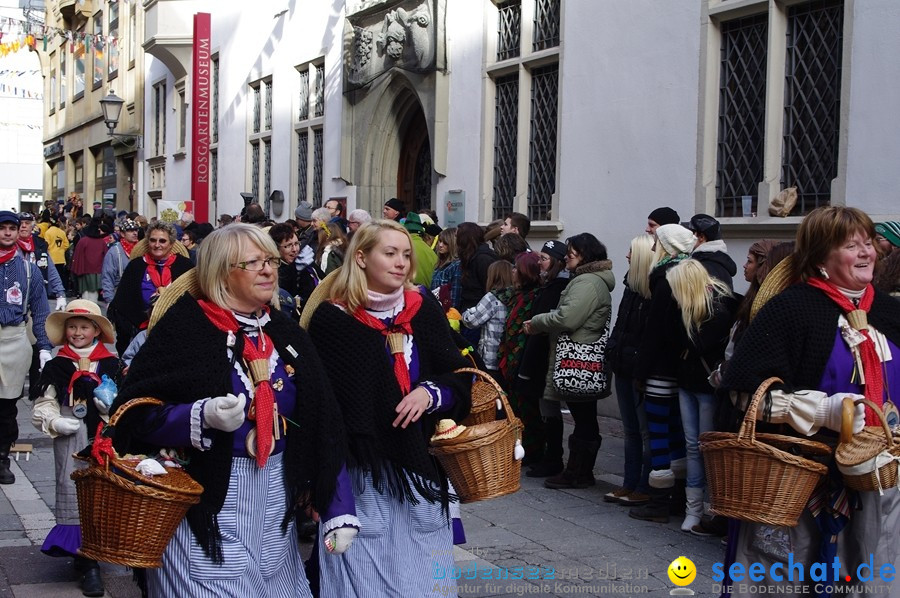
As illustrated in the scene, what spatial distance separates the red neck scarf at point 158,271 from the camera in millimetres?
8453

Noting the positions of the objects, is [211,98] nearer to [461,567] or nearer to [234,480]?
[461,567]

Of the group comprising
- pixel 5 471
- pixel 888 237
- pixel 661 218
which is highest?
pixel 661 218

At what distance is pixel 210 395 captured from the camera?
359 centimetres

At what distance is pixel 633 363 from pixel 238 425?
3890 millimetres

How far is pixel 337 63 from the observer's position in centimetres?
1688

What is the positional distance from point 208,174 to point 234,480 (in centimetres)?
2085

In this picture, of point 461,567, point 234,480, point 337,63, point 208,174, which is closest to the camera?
point 234,480

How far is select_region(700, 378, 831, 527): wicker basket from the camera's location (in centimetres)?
358

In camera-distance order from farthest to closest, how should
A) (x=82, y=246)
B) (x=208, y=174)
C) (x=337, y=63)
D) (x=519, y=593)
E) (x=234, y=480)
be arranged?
(x=208, y=174) < (x=82, y=246) < (x=337, y=63) < (x=519, y=593) < (x=234, y=480)

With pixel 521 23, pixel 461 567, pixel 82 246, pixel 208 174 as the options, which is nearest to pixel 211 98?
pixel 208 174

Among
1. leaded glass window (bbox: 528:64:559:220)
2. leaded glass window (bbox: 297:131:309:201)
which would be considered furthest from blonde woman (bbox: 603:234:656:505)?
leaded glass window (bbox: 297:131:309:201)

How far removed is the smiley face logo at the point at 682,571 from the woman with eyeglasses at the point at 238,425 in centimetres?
244

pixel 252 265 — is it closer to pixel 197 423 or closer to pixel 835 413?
pixel 197 423

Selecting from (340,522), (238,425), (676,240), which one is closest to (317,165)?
(676,240)
